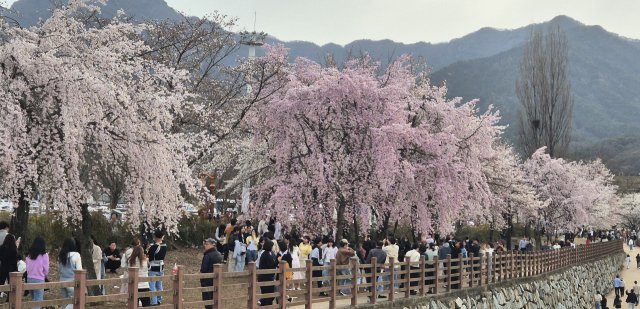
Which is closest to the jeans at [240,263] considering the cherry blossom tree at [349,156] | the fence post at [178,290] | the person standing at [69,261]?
the cherry blossom tree at [349,156]

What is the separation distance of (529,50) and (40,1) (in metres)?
103

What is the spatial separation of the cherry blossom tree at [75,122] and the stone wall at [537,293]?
5.51m

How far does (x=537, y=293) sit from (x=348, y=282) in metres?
13.4

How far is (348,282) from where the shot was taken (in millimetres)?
17922

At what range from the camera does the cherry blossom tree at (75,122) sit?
11.1 meters

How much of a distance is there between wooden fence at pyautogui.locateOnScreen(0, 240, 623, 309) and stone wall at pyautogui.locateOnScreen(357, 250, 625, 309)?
32 cm

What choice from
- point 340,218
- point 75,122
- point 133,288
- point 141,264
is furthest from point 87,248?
point 340,218

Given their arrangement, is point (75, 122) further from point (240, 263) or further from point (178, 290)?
point (240, 263)

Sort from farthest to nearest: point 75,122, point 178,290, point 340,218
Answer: point 340,218 → point 75,122 → point 178,290

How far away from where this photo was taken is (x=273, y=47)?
2491 cm

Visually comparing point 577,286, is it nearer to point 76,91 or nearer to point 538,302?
point 538,302

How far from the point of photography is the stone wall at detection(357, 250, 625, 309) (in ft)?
56.4

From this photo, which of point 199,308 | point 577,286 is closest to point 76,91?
point 199,308

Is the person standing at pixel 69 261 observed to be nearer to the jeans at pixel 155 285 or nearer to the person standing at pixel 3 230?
the jeans at pixel 155 285
